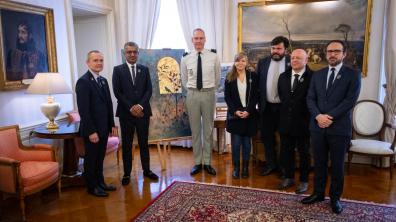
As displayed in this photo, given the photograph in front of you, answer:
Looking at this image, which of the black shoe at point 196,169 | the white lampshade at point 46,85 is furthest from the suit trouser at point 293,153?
the white lampshade at point 46,85

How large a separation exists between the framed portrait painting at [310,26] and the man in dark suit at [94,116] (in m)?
2.29

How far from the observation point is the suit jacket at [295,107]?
3.19 metres

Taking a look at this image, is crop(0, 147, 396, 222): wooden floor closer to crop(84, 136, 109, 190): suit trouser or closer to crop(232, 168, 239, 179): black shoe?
crop(232, 168, 239, 179): black shoe

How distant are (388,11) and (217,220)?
342 cm

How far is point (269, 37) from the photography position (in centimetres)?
454

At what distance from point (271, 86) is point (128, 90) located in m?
1.63

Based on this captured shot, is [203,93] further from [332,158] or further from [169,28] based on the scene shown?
[169,28]

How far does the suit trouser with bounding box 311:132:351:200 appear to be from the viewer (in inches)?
109

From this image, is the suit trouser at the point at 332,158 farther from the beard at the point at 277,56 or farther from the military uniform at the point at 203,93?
the military uniform at the point at 203,93

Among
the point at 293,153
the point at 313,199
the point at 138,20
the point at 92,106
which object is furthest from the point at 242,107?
the point at 138,20

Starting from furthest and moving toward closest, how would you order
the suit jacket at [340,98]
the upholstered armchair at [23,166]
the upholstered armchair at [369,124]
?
the upholstered armchair at [369,124]
the upholstered armchair at [23,166]
the suit jacket at [340,98]

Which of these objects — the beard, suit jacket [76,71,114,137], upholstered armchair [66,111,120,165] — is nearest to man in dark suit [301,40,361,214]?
the beard

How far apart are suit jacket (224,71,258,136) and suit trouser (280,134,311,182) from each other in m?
0.44

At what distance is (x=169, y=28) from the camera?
5.20 m
